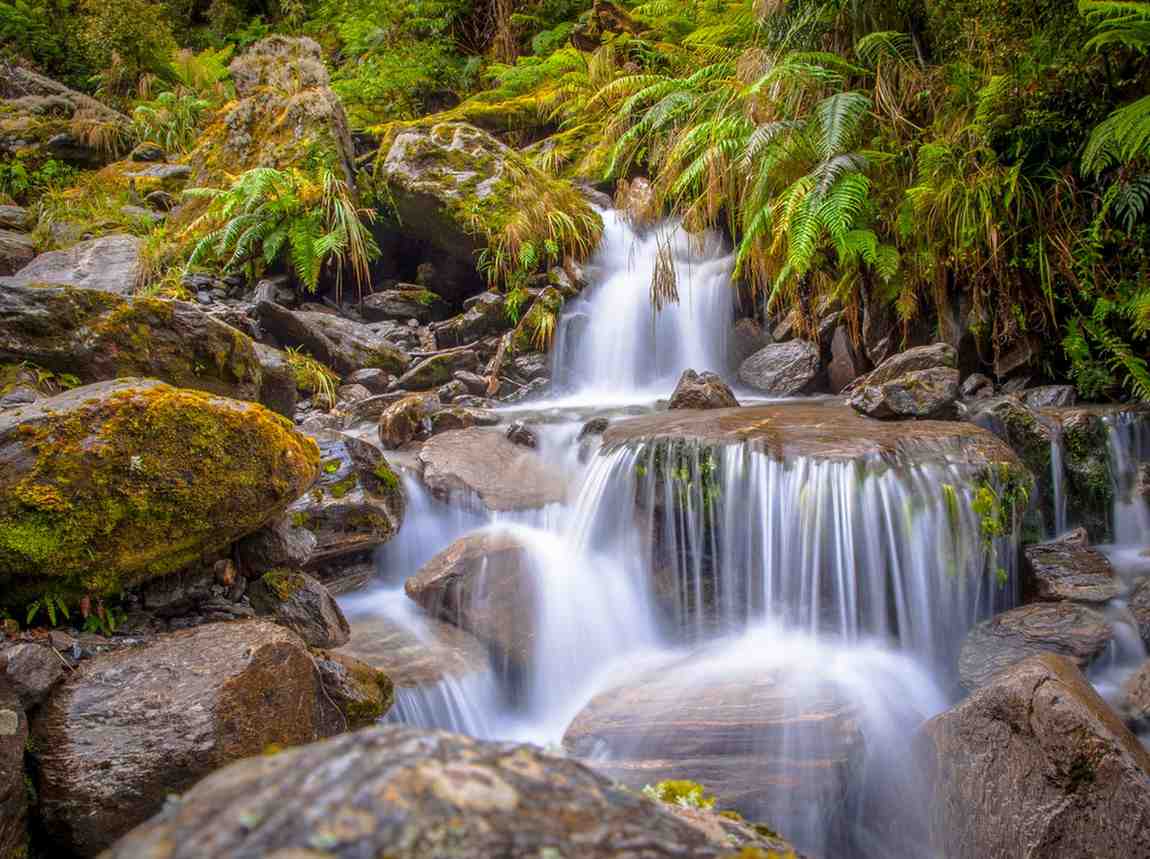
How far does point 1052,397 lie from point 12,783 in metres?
6.58

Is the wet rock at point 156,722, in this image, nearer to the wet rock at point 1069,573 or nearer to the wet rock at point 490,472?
the wet rock at point 490,472

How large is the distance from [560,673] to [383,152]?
8527mm

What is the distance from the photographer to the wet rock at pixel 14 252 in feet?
28.5

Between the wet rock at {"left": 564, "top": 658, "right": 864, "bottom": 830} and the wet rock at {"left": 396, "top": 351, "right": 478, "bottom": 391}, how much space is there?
519 centimetres

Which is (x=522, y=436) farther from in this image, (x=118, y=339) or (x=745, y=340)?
(x=745, y=340)

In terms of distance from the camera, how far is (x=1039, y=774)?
7.79 feet

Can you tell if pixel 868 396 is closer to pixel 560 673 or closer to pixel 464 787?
pixel 560 673

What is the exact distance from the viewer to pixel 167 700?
2.20 meters

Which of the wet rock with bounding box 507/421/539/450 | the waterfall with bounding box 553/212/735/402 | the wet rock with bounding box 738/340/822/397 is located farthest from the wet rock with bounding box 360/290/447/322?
the wet rock with bounding box 738/340/822/397

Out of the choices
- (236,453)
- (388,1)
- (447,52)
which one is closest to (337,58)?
(388,1)

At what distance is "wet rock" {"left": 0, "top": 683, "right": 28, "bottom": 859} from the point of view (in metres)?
1.89

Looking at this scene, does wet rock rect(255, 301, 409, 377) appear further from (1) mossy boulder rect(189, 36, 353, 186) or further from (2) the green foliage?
(1) mossy boulder rect(189, 36, 353, 186)

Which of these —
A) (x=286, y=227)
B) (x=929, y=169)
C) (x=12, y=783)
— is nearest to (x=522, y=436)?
(x=929, y=169)

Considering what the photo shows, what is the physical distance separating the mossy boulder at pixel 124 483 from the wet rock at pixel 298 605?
34cm
